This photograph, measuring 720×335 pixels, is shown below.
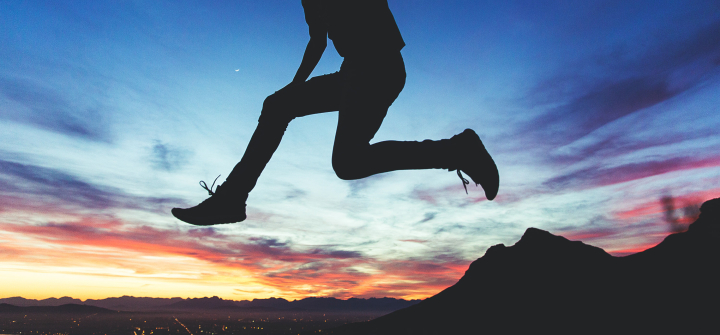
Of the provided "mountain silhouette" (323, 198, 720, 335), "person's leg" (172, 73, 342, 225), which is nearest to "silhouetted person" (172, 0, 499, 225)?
"person's leg" (172, 73, 342, 225)

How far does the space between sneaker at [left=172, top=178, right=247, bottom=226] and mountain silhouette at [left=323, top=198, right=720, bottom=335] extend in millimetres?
1574

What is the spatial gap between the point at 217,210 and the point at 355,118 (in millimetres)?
1428

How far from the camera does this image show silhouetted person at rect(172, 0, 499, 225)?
272 centimetres

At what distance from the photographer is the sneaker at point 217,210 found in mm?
2908

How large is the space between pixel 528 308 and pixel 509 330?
0.35m

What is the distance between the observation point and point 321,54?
3443 mm

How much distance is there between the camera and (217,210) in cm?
295

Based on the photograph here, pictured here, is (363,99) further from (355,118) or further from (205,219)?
(205,219)

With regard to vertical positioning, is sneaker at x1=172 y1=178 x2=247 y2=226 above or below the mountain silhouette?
above

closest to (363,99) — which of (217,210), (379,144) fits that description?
(379,144)

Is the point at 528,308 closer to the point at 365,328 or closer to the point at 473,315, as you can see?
the point at 473,315

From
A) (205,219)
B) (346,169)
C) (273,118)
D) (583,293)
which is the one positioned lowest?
(583,293)

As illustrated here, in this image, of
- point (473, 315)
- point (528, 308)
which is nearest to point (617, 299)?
point (528, 308)

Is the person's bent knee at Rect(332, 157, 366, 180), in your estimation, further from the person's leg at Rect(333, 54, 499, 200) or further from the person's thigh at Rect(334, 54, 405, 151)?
the person's thigh at Rect(334, 54, 405, 151)
